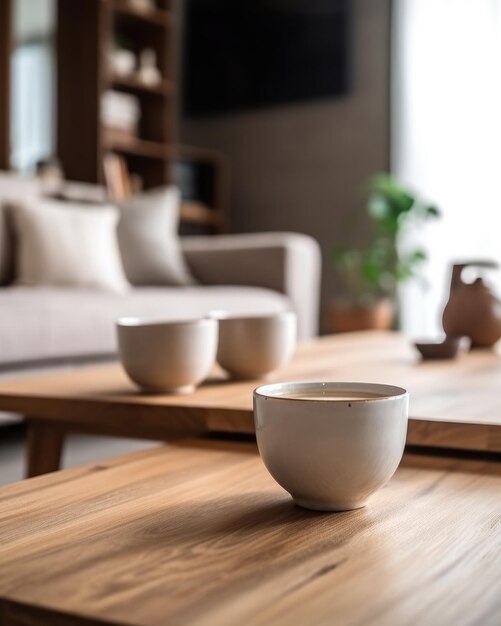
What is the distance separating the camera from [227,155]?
203 inches

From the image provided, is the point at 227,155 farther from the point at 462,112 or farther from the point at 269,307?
the point at 269,307

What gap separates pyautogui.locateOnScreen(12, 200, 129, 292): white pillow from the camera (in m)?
2.74

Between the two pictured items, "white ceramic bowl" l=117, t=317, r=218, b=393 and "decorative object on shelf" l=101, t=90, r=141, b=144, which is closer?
"white ceramic bowl" l=117, t=317, r=218, b=393

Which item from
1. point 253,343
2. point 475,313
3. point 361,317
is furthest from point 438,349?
point 361,317

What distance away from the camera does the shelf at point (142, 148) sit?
14.3 ft

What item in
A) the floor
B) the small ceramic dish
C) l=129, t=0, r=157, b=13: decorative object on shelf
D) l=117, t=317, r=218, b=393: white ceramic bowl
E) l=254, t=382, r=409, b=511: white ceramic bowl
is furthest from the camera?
l=129, t=0, r=157, b=13: decorative object on shelf

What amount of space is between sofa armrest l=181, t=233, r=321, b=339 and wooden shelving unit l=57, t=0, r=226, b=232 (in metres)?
1.13

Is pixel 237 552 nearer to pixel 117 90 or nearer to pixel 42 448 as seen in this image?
pixel 42 448

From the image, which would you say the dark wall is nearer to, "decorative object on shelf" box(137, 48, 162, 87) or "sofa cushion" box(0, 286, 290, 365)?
"decorative object on shelf" box(137, 48, 162, 87)

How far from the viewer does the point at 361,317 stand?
4109mm

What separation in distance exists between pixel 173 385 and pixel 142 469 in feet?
0.88

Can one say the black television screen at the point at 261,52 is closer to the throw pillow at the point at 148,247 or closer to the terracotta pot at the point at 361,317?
the terracotta pot at the point at 361,317

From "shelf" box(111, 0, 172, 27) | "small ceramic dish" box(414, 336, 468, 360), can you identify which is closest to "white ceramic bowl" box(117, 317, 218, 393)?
"small ceramic dish" box(414, 336, 468, 360)

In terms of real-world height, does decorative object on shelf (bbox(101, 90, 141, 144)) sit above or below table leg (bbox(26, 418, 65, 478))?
above
